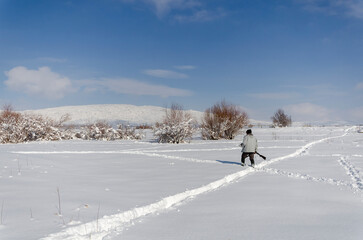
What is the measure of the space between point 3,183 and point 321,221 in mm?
7132

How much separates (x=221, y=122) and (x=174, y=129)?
22.4ft

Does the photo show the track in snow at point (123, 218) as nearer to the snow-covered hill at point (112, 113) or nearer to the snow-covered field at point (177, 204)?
the snow-covered field at point (177, 204)

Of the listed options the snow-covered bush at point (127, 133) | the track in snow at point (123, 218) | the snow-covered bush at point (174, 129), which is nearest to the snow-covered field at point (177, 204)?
the track in snow at point (123, 218)

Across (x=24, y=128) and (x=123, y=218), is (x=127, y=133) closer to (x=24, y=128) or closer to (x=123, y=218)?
(x=24, y=128)

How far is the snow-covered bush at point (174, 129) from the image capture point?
94.7ft

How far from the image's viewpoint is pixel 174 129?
28.8m

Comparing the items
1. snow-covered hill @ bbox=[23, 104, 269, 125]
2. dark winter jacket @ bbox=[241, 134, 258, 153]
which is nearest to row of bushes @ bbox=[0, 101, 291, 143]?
dark winter jacket @ bbox=[241, 134, 258, 153]

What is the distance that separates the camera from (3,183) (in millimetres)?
8375

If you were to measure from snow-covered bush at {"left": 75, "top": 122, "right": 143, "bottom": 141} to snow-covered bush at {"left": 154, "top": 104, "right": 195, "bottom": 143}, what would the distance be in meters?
6.83

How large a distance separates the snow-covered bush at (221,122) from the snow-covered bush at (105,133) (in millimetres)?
7446

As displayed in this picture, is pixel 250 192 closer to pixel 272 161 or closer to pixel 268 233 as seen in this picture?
pixel 268 233

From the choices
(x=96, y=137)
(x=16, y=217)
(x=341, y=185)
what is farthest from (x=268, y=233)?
(x=96, y=137)

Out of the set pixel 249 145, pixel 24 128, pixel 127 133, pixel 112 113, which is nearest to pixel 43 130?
pixel 24 128

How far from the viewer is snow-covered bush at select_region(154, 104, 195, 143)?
28.9 meters
